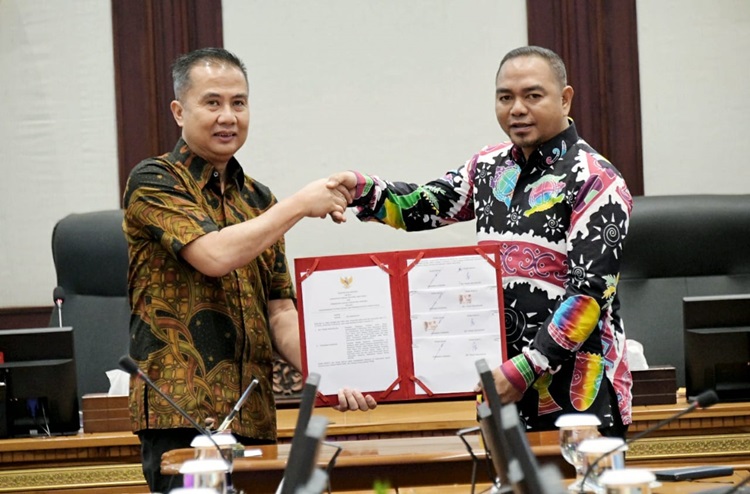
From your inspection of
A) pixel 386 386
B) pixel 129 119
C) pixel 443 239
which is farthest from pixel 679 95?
pixel 386 386

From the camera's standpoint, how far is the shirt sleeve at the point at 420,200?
8.68ft

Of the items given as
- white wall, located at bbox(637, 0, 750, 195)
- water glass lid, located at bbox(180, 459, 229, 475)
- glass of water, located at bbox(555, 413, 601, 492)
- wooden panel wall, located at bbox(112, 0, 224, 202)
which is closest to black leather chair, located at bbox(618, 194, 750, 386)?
white wall, located at bbox(637, 0, 750, 195)

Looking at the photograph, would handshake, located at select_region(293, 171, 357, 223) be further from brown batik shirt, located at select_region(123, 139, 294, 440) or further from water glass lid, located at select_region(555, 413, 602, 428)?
water glass lid, located at select_region(555, 413, 602, 428)

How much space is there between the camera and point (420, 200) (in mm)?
2674

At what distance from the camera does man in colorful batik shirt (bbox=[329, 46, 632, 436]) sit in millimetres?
2301

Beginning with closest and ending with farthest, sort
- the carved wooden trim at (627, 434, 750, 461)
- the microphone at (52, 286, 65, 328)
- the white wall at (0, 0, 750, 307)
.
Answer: the carved wooden trim at (627, 434, 750, 461), the microphone at (52, 286, 65, 328), the white wall at (0, 0, 750, 307)

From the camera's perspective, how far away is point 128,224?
2.39m

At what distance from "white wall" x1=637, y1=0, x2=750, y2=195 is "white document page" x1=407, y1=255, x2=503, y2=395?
7.30 feet

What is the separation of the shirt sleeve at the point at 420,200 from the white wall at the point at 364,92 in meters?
1.67

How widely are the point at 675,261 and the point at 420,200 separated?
154 centimetres

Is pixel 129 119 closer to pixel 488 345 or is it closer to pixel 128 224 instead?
pixel 128 224

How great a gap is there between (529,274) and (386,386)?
0.39 m

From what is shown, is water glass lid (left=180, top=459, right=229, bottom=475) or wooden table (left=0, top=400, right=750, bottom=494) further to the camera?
wooden table (left=0, top=400, right=750, bottom=494)

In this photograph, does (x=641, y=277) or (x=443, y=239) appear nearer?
(x=641, y=277)
